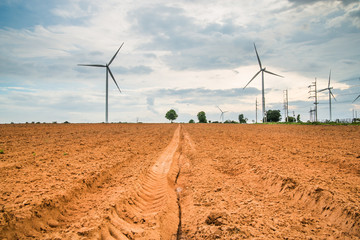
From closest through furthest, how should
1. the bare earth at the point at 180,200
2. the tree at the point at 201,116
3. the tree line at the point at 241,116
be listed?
the bare earth at the point at 180,200 < the tree line at the point at 241,116 < the tree at the point at 201,116

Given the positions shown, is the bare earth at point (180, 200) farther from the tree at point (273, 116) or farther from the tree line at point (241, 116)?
the tree at point (273, 116)

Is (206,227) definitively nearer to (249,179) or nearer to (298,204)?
(298,204)

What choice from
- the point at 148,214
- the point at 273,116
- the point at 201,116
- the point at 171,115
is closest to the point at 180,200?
the point at 148,214

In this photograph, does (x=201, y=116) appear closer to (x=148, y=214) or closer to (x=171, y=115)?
(x=171, y=115)

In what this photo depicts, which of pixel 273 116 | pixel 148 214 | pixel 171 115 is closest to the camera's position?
pixel 148 214

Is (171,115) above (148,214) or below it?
above

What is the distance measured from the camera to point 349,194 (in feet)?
21.4

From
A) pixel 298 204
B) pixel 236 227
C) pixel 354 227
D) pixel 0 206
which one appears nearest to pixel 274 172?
pixel 298 204

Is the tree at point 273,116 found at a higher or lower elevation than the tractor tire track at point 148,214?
higher

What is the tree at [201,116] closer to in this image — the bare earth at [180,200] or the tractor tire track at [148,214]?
the bare earth at [180,200]

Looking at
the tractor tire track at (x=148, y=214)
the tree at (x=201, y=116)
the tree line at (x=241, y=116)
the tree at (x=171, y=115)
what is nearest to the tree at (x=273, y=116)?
the tree line at (x=241, y=116)

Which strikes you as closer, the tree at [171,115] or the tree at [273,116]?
the tree at [273,116]

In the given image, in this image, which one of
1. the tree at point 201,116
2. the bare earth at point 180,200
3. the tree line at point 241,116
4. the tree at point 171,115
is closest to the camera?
the bare earth at point 180,200

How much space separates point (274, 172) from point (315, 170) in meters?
1.79
